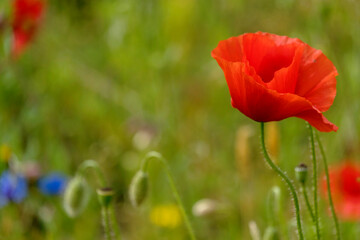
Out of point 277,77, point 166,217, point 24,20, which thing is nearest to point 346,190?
point 166,217

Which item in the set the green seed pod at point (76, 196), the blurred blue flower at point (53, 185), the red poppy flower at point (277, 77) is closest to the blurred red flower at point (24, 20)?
the blurred blue flower at point (53, 185)

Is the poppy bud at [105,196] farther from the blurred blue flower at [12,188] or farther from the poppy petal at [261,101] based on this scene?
the blurred blue flower at [12,188]

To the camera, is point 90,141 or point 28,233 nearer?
point 28,233

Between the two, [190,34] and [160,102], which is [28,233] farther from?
[190,34]

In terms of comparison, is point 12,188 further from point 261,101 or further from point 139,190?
point 261,101

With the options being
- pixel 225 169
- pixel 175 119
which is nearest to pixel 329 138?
pixel 225 169

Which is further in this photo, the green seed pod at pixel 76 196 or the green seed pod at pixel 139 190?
the green seed pod at pixel 76 196
